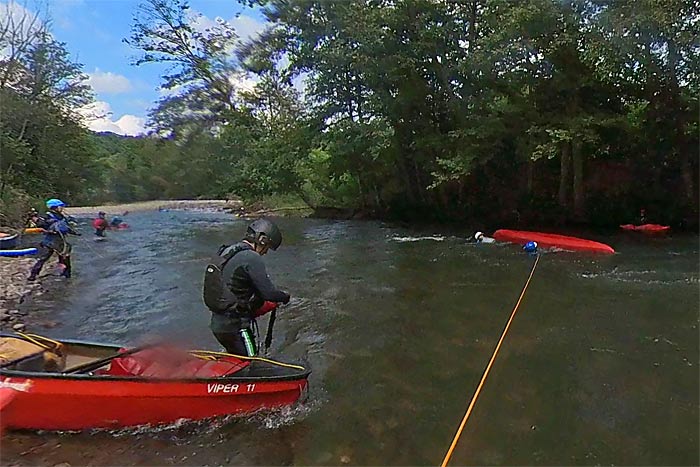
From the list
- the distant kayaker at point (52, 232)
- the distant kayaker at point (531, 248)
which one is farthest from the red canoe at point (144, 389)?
the distant kayaker at point (531, 248)

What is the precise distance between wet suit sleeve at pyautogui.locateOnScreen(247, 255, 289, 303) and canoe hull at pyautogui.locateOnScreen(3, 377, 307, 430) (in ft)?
2.09

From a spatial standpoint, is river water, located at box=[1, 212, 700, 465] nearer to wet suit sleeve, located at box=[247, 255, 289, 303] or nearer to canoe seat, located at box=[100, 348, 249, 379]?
canoe seat, located at box=[100, 348, 249, 379]

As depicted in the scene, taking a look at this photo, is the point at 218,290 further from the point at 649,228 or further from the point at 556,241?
the point at 649,228

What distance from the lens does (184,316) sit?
24.3 feet

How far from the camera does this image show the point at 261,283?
14.0 feet

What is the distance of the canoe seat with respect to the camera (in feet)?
13.2

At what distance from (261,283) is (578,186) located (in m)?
15.8

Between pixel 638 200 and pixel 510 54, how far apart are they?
6651 mm

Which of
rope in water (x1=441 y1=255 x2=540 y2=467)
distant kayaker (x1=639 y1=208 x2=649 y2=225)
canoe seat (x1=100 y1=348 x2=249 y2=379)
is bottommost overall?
rope in water (x1=441 y1=255 x2=540 y2=467)

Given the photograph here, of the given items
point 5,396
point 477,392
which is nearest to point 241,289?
point 5,396

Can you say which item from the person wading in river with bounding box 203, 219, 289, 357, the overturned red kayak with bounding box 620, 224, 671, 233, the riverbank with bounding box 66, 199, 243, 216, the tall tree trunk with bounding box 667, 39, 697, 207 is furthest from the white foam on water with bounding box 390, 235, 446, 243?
the riverbank with bounding box 66, 199, 243, 216

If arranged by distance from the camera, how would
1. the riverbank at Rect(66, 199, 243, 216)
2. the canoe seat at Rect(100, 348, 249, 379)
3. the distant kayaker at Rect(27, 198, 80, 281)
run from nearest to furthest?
the canoe seat at Rect(100, 348, 249, 379) < the distant kayaker at Rect(27, 198, 80, 281) < the riverbank at Rect(66, 199, 243, 216)

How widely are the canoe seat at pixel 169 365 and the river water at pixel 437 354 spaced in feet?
1.21

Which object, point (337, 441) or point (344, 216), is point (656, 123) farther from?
point (337, 441)
